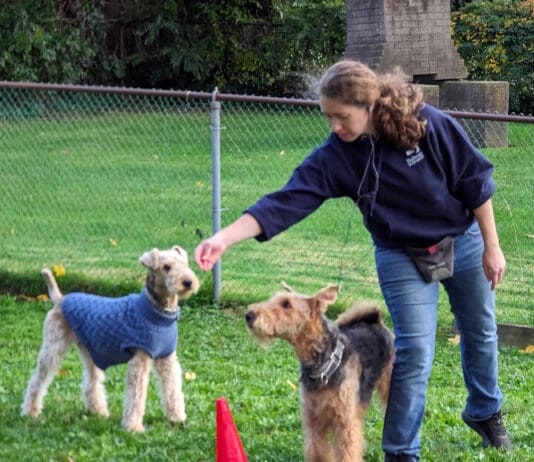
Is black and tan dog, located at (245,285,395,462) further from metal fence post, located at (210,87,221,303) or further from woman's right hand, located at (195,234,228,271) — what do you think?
metal fence post, located at (210,87,221,303)

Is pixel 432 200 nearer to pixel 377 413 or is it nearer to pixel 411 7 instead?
pixel 377 413

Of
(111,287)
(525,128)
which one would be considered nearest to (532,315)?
(111,287)

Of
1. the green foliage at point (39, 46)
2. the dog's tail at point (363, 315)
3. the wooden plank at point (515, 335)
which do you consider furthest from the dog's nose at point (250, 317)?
the green foliage at point (39, 46)

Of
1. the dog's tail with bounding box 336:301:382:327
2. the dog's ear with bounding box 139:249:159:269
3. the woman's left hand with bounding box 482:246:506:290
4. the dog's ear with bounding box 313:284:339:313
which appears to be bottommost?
the dog's tail with bounding box 336:301:382:327

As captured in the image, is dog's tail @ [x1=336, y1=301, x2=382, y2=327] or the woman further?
dog's tail @ [x1=336, y1=301, x2=382, y2=327]

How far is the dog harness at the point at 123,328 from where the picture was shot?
5.48 meters

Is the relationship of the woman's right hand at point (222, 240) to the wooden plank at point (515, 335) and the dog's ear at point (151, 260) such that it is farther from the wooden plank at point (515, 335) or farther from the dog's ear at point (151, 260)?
the wooden plank at point (515, 335)

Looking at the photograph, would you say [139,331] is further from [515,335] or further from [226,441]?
[515,335]

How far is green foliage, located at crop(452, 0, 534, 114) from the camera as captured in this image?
760 inches

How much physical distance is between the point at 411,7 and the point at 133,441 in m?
11.1

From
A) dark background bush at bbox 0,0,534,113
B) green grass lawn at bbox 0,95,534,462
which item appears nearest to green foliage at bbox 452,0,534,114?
dark background bush at bbox 0,0,534,113

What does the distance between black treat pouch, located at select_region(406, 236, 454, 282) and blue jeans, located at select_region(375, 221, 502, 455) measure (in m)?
0.04

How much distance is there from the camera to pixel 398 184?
177 inches

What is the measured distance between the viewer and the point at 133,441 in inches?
209
